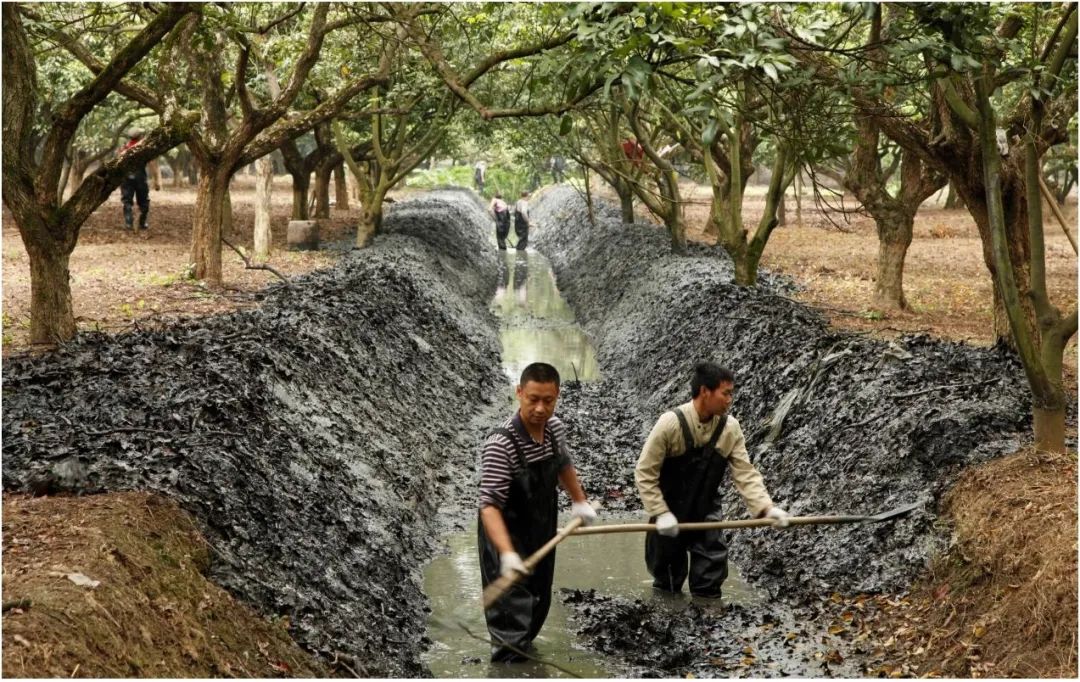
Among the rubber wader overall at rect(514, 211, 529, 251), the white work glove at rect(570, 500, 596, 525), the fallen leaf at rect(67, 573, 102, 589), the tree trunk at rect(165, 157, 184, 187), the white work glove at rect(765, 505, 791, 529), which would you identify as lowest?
the fallen leaf at rect(67, 573, 102, 589)

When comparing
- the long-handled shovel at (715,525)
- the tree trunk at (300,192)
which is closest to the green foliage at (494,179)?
the tree trunk at (300,192)

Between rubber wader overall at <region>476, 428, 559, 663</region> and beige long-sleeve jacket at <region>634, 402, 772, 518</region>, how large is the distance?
0.76 meters

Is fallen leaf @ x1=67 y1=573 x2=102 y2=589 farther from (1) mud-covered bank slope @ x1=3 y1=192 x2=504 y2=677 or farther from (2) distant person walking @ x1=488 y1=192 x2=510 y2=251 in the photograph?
(2) distant person walking @ x1=488 y1=192 x2=510 y2=251

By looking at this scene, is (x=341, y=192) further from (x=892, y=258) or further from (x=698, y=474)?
(x=698, y=474)

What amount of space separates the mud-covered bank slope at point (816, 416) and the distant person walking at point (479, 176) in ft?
142

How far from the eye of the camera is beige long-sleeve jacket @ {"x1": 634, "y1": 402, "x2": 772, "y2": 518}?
7637 millimetres

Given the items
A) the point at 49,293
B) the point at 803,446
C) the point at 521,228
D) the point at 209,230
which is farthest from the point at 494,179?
the point at 803,446

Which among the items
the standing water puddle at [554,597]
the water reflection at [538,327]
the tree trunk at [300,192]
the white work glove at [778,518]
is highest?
the tree trunk at [300,192]

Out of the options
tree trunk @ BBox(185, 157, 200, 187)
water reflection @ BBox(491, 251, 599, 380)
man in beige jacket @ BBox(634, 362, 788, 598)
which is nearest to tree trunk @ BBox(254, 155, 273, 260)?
water reflection @ BBox(491, 251, 599, 380)

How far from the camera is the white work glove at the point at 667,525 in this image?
7.14m

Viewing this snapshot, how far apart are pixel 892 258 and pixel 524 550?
36.5ft

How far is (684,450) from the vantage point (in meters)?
7.97

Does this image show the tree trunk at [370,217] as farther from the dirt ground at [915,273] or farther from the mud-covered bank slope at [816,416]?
the mud-covered bank slope at [816,416]

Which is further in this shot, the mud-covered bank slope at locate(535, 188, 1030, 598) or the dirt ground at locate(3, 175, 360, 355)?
the dirt ground at locate(3, 175, 360, 355)
